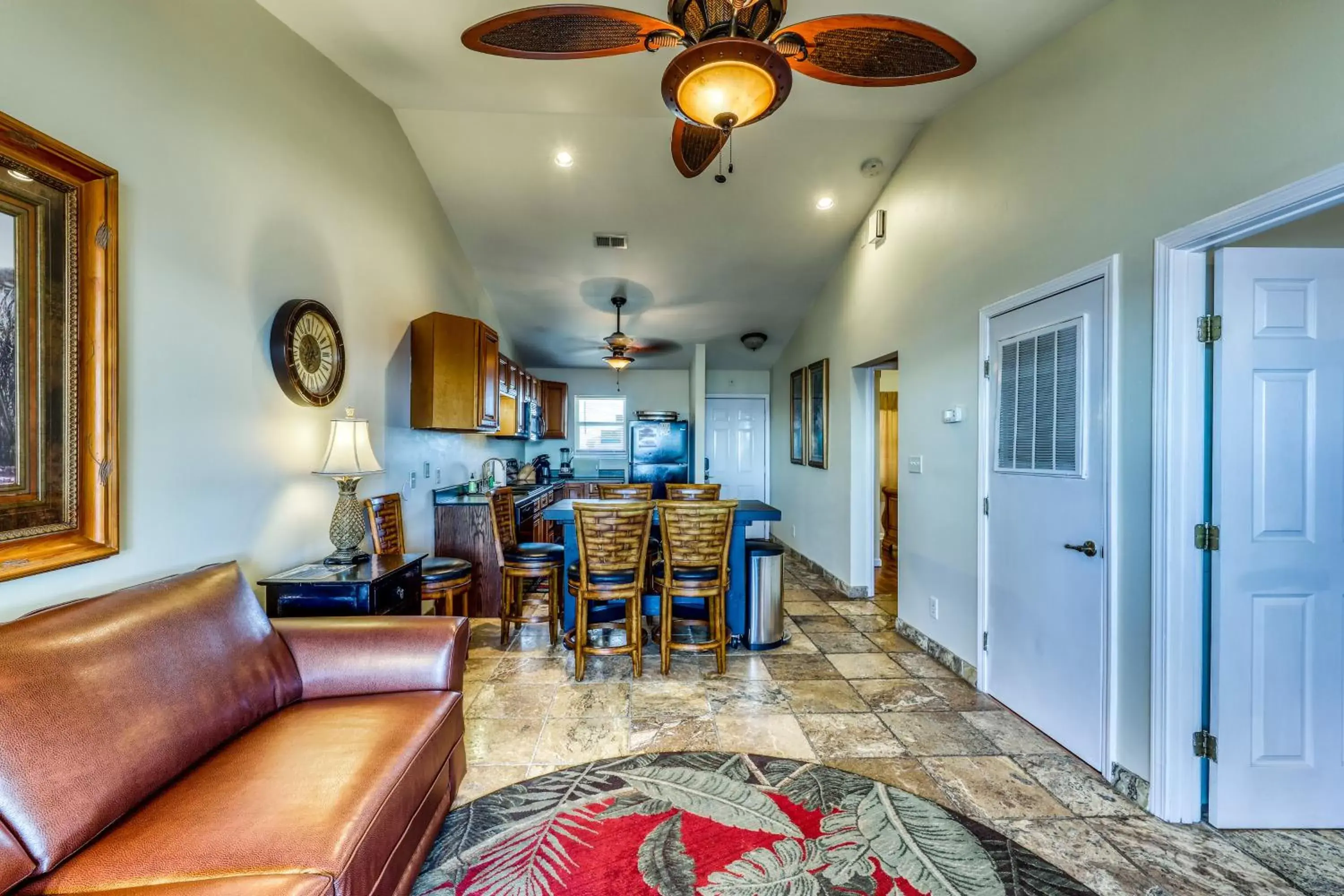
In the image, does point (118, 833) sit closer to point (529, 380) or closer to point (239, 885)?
point (239, 885)

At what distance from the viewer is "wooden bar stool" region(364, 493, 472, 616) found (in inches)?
122

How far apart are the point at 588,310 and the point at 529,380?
1117 mm

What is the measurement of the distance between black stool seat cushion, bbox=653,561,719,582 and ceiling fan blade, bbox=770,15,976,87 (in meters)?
2.36

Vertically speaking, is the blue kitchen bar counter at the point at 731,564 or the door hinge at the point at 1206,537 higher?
the door hinge at the point at 1206,537

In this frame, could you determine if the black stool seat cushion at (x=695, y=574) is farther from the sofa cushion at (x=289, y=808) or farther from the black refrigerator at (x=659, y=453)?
the black refrigerator at (x=659, y=453)

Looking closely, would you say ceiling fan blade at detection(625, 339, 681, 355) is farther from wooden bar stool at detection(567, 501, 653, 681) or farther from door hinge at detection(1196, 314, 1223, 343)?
door hinge at detection(1196, 314, 1223, 343)

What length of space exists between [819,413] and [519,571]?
3.18 metres

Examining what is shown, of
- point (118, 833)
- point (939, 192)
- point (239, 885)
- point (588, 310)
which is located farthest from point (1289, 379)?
point (588, 310)

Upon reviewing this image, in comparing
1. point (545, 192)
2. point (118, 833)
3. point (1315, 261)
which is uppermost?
point (545, 192)

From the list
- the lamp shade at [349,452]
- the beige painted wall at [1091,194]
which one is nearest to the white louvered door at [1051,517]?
the beige painted wall at [1091,194]

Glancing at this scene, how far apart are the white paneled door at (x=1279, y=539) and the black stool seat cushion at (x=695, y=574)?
2058mm

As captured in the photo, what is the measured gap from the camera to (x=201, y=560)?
6.79ft

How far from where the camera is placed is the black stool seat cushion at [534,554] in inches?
144

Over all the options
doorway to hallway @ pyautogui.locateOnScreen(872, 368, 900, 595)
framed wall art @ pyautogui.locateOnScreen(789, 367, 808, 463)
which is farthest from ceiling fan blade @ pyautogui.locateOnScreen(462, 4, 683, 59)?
doorway to hallway @ pyautogui.locateOnScreen(872, 368, 900, 595)
